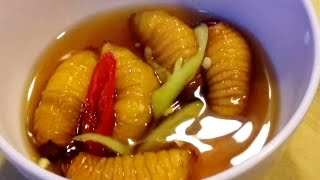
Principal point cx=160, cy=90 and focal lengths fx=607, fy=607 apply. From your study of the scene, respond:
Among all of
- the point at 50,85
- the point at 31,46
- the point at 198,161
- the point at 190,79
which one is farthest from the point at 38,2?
the point at 198,161

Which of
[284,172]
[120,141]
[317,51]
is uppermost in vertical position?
[317,51]

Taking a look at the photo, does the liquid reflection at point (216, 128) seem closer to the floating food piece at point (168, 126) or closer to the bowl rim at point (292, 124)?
Result: the floating food piece at point (168, 126)

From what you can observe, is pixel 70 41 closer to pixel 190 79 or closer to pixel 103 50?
pixel 103 50

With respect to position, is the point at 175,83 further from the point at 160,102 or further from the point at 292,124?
the point at 292,124

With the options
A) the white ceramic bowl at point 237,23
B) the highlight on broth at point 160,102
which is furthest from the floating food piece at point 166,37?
the white ceramic bowl at point 237,23

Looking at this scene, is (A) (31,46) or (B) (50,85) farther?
(A) (31,46)

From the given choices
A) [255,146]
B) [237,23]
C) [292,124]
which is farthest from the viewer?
[237,23]

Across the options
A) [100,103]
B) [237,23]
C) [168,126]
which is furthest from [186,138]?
[237,23]
